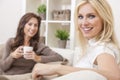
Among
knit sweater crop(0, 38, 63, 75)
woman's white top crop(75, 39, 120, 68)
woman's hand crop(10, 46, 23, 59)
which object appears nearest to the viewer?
woman's white top crop(75, 39, 120, 68)

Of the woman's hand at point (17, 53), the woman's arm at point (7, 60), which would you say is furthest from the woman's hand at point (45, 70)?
the woman's arm at point (7, 60)

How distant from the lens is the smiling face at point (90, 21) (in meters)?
1.16

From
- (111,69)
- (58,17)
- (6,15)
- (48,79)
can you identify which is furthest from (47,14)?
(111,69)

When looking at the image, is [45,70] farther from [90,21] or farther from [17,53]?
[17,53]

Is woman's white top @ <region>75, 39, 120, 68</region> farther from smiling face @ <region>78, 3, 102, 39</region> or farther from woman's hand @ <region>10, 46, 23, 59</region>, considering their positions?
woman's hand @ <region>10, 46, 23, 59</region>

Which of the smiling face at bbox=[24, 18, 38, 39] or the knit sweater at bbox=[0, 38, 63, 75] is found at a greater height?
the smiling face at bbox=[24, 18, 38, 39]

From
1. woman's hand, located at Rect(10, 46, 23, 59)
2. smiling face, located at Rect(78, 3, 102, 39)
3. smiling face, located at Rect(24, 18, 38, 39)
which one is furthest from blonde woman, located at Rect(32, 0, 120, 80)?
smiling face, located at Rect(24, 18, 38, 39)

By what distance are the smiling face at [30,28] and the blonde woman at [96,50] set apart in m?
1.15

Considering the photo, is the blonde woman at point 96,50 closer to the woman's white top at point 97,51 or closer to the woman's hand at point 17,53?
the woman's white top at point 97,51

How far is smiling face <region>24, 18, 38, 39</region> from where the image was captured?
2387 mm

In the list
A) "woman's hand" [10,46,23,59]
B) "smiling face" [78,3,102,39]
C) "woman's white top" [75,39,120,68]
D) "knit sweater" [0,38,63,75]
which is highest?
"smiling face" [78,3,102,39]

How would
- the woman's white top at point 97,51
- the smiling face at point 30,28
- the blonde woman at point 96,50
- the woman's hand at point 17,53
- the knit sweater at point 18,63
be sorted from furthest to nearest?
the smiling face at point 30,28, the knit sweater at point 18,63, the woman's hand at point 17,53, the woman's white top at point 97,51, the blonde woman at point 96,50

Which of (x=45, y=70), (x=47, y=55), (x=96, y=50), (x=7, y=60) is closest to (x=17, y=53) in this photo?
(x=7, y=60)

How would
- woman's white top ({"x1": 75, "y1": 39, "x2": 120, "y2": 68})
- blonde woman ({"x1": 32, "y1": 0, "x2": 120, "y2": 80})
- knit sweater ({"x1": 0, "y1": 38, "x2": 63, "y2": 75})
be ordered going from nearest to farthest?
blonde woman ({"x1": 32, "y1": 0, "x2": 120, "y2": 80}), woman's white top ({"x1": 75, "y1": 39, "x2": 120, "y2": 68}), knit sweater ({"x1": 0, "y1": 38, "x2": 63, "y2": 75})
